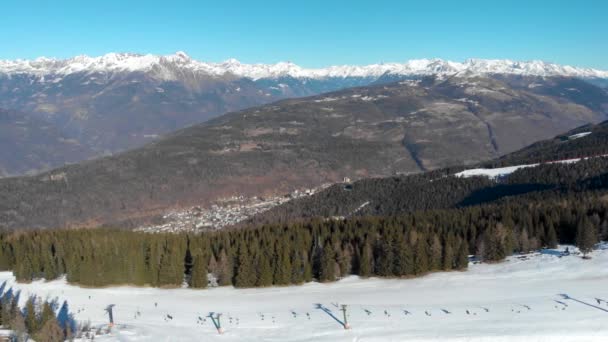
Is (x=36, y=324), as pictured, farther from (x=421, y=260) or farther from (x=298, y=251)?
(x=421, y=260)

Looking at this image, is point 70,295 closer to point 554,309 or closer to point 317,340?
point 317,340

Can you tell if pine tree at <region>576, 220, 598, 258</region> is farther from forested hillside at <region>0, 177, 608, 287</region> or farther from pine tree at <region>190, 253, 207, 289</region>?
pine tree at <region>190, 253, 207, 289</region>

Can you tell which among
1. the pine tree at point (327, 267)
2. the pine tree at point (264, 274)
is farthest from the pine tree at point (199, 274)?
the pine tree at point (327, 267)

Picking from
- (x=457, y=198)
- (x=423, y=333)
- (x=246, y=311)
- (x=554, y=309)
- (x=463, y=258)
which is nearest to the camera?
(x=423, y=333)

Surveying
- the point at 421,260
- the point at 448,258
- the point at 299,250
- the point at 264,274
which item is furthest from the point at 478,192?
the point at 264,274

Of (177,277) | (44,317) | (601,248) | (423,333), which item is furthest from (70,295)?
(601,248)

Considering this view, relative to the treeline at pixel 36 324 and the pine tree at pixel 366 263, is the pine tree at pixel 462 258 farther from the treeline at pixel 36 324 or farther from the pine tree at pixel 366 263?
the treeline at pixel 36 324

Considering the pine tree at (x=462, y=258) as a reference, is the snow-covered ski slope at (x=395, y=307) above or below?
below
